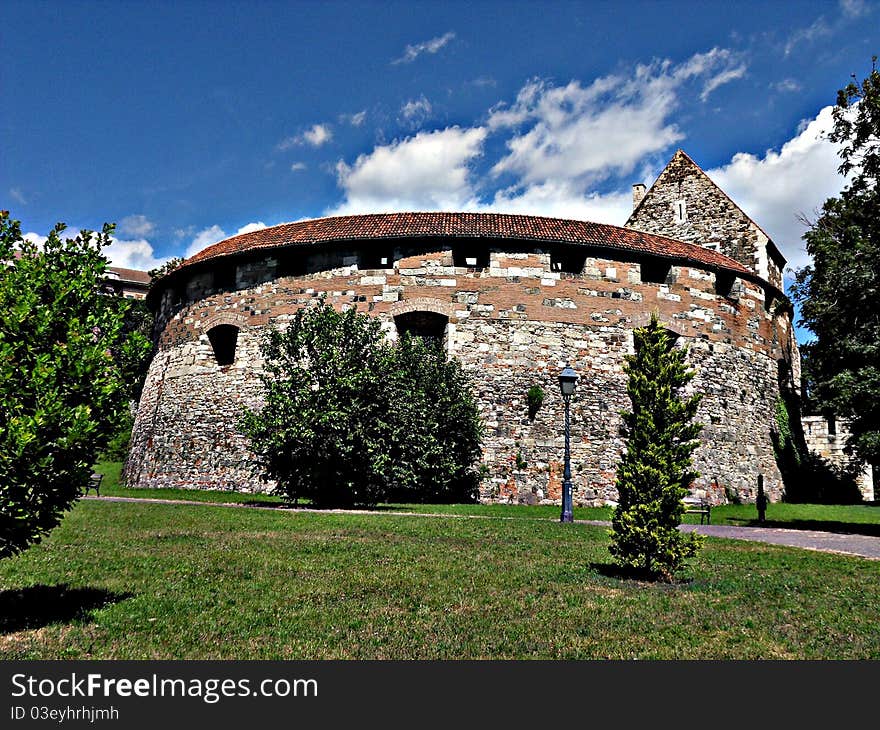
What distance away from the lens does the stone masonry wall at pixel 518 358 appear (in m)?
19.9

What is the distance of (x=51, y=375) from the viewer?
487 cm

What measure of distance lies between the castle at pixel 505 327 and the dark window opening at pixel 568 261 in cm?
5

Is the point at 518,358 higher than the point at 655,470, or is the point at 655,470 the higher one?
the point at 518,358

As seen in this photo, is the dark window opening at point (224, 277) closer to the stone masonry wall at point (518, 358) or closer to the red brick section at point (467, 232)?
the stone masonry wall at point (518, 358)

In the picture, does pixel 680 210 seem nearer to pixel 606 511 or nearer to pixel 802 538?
pixel 606 511

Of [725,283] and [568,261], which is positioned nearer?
[568,261]

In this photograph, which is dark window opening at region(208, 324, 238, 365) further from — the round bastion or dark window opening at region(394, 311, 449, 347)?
dark window opening at region(394, 311, 449, 347)

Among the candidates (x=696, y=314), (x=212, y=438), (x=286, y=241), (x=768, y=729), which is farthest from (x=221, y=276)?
(x=768, y=729)

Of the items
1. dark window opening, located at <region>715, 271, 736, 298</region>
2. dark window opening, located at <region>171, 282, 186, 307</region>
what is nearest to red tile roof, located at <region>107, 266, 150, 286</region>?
dark window opening, located at <region>171, 282, 186, 307</region>

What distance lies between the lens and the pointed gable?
83.6 feet

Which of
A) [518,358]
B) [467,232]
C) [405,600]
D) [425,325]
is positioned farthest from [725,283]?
[405,600]

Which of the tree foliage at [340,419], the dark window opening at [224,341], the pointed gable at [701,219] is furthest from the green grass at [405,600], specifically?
the pointed gable at [701,219]

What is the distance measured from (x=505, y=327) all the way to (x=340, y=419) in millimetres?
7606

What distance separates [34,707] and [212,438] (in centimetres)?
1837
